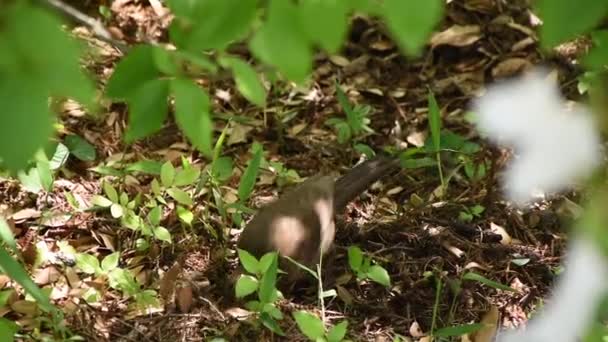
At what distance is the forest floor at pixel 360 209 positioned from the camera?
218 cm

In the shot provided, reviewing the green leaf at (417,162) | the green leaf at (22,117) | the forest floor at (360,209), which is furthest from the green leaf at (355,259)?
the green leaf at (22,117)

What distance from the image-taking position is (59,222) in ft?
7.86

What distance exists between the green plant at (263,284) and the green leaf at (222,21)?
1256 mm

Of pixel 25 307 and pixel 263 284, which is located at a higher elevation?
pixel 263 284

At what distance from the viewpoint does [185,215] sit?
230 centimetres

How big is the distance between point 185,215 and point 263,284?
1.39 ft

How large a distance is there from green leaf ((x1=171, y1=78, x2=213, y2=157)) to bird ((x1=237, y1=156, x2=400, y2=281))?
1261 millimetres

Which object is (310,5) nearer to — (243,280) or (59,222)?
(243,280)

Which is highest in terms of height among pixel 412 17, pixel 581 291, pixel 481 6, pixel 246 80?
pixel 412 17

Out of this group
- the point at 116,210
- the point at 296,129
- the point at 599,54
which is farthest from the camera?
the point at 296,129

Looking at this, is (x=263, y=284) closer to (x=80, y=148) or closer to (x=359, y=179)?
(x=359, y=179)

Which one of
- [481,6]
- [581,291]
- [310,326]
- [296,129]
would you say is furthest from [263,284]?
[481,6]

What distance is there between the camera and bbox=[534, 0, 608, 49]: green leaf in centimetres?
69

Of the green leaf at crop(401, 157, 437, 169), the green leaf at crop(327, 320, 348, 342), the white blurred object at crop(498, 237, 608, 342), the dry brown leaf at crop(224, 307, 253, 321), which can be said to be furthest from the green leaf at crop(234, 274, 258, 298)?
the white blurred object at crop(498, 237, 608, 342)
